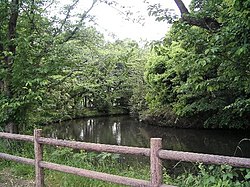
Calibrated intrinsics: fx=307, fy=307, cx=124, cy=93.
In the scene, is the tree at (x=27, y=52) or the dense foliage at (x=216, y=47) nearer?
the dense foliage at (x=216, y=47)

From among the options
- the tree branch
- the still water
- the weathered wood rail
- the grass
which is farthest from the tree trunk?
the still water

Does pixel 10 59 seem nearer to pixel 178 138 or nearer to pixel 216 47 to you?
pixel 216 47

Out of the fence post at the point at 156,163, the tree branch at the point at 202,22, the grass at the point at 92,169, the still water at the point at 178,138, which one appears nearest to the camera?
the fence post at the point at 156,163

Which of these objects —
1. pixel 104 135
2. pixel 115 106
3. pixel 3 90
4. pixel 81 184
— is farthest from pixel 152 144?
pixel 115 106

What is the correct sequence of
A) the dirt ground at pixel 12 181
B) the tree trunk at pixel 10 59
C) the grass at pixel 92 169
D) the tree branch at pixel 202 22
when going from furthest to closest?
the tree trunk at pixel 10 59
the tree branch at pixel 202 22
the dirt ground at pixel 12 181
the grass at pixel 92 169

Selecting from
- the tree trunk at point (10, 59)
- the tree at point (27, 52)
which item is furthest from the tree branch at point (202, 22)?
the tree trunk at point (10, 59)

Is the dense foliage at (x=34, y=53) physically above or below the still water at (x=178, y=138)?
above

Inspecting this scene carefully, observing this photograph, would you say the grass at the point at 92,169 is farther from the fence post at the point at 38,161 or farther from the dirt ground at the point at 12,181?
the fence post at the point at 38,161

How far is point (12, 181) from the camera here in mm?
5410

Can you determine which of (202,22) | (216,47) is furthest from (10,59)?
(216,47)

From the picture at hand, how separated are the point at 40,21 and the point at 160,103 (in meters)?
13.6

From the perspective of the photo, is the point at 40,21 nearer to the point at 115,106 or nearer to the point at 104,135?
the point at 104,135

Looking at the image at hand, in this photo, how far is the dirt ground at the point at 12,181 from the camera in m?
5.21

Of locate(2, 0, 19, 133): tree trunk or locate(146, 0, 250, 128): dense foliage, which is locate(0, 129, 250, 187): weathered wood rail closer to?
locate(146, 0, 250, 128): dense foliage
